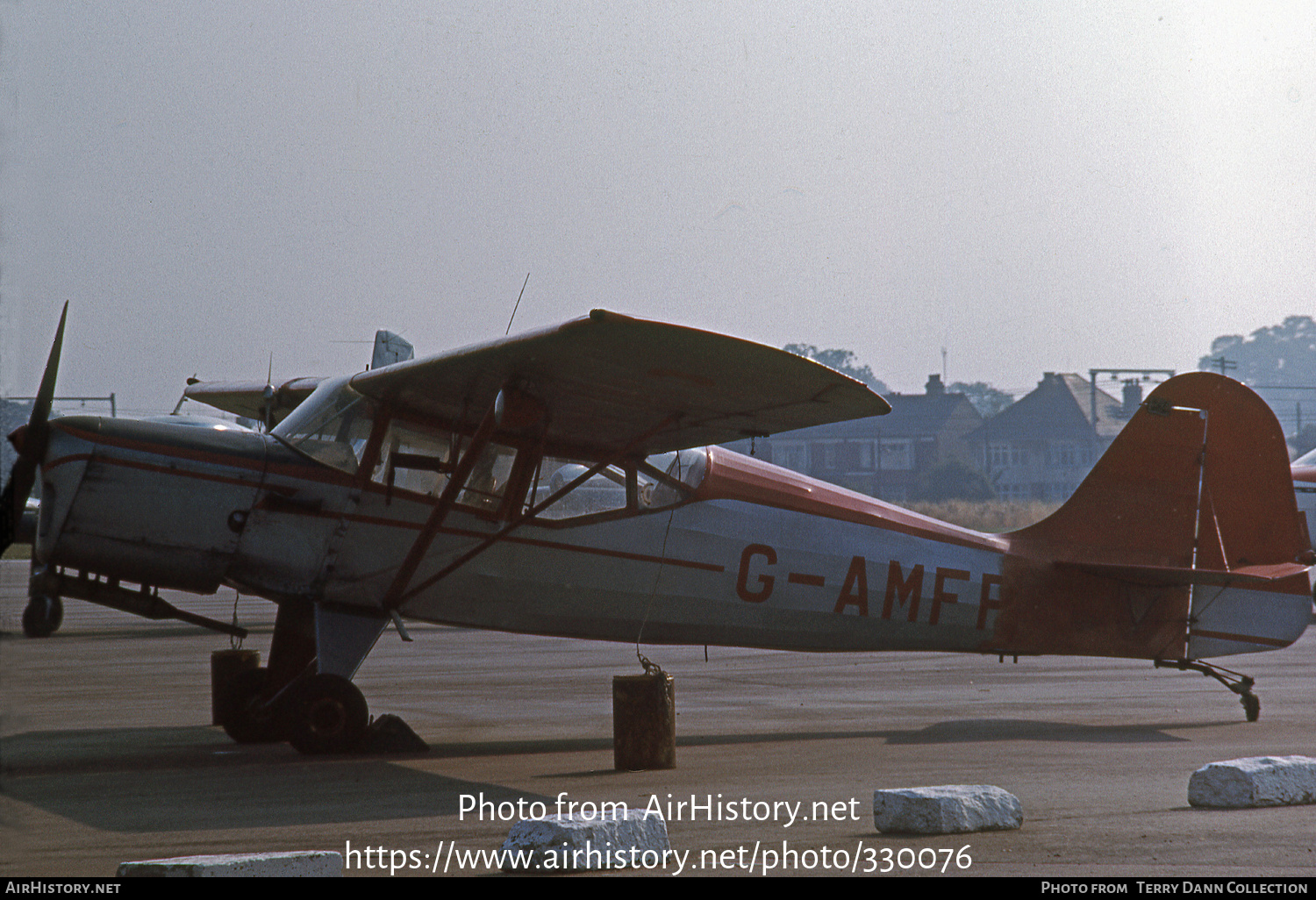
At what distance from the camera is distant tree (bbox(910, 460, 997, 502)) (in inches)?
3460

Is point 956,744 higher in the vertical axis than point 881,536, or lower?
lower

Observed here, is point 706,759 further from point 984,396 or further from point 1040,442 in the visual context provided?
point 984,396

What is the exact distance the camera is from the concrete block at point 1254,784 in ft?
19.6

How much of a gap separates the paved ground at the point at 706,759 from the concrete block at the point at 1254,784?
3.8 inches

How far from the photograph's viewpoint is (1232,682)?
1008 cm

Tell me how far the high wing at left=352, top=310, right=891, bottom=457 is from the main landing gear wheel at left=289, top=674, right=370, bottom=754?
1817mm

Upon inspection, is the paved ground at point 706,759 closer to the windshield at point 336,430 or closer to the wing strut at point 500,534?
the wing strut at point 500,534

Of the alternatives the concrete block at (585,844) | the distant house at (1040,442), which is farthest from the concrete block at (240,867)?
the distant house at (1040,442)

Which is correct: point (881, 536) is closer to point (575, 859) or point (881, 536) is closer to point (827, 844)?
point (827, 844)

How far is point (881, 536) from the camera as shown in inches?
380

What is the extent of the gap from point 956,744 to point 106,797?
515cm

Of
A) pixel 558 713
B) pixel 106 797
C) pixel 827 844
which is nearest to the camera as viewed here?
pixel 827 844
